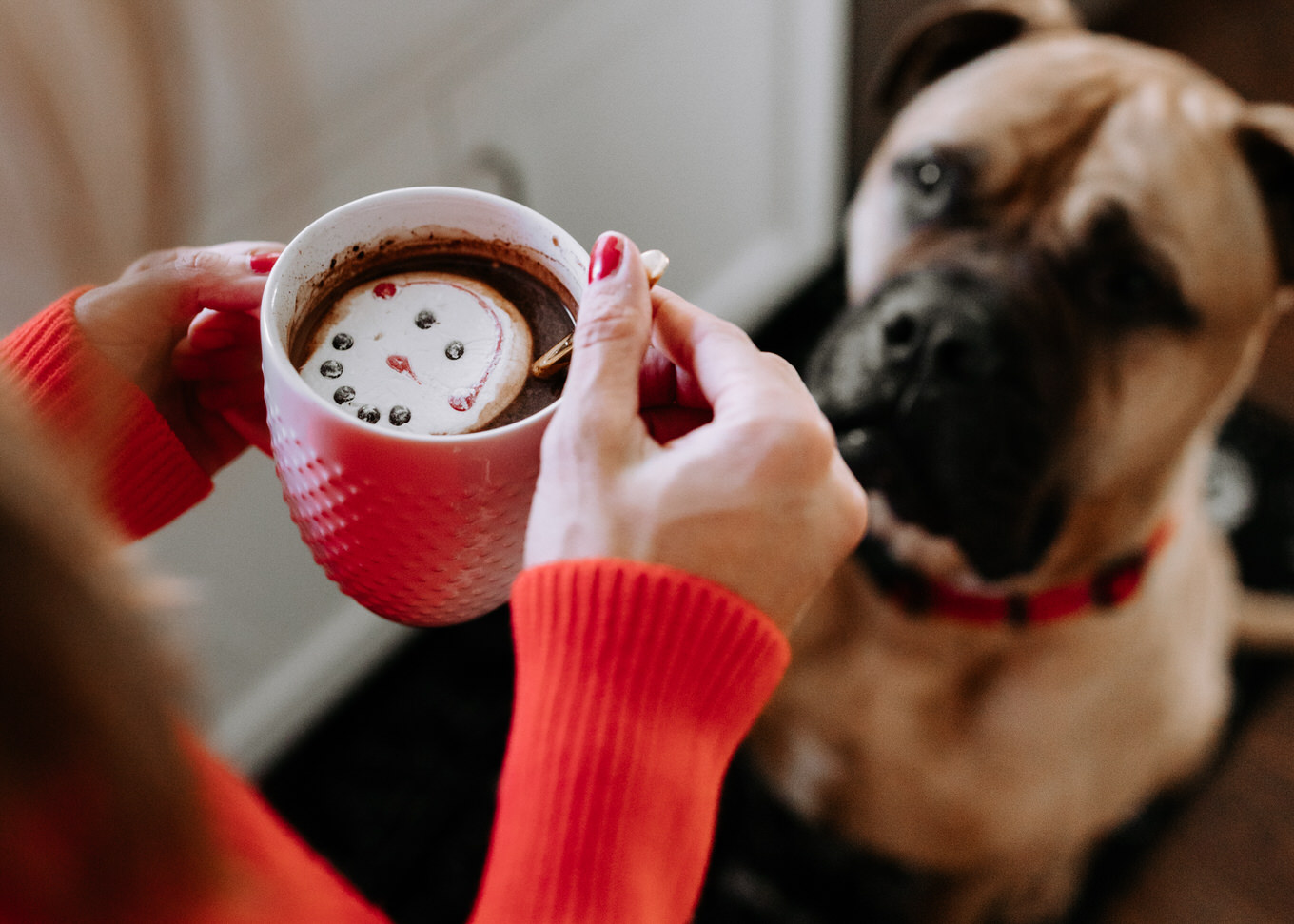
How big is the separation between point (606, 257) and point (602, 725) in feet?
0.64

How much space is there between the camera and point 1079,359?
85cm

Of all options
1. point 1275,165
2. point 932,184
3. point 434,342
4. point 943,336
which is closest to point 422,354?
point 434,342

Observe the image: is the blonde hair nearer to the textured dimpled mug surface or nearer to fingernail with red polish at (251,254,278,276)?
the textured dimpled mug surface

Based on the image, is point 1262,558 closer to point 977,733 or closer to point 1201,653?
point 1201,653

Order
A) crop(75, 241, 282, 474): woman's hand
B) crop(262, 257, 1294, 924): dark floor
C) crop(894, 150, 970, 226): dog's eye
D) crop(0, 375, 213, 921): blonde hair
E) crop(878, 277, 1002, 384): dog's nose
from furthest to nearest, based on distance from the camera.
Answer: crop(262, 257, 1294, 924): dark floor, crop(894, 150, 970, 226): dog's eye, crop(878, 277, 1002, 384): dog's nose, crop(75, 241, 282, 474): woman's hand, crop(0, 375, 213, 921): blonde hair

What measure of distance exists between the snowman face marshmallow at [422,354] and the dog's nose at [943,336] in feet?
1.45

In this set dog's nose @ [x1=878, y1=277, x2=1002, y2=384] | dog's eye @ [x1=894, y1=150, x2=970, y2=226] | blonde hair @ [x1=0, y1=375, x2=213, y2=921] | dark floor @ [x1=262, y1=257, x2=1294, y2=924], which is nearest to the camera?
blonde hair @ [x1=0, y1=375, x2=213, y2=921]

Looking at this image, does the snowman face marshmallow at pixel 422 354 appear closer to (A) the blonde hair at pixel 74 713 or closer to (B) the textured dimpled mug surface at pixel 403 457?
(B) the textured dimpled mug surface at pixel 403 457

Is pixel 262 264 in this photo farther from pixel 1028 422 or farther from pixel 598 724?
pixel 1028 422

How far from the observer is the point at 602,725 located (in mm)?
391

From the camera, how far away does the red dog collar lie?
37.1 inches

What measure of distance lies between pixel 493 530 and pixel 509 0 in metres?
0.84

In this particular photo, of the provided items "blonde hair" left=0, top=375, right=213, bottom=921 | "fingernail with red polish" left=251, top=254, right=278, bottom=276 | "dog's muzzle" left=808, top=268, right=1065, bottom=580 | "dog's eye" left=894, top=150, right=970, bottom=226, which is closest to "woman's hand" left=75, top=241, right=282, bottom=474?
"fingernail with red polish" left=251, top=254, right=278, bottom=276

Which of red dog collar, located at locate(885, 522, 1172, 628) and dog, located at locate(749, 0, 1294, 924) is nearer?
dog, located at locate(749, 0, 1294, 924)
